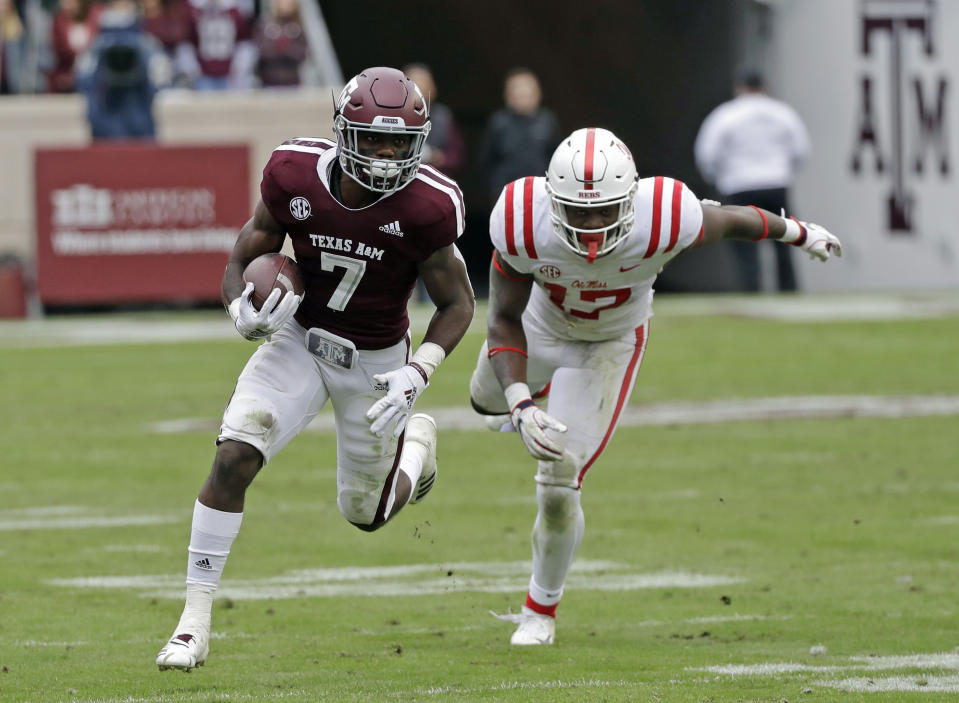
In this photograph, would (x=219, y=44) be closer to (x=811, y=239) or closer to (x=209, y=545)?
(x=811, y=239)

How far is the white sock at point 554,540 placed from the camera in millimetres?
5984

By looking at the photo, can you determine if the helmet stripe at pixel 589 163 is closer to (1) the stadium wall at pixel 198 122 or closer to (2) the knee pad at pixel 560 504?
(2) the knee pad at pixel 560 504

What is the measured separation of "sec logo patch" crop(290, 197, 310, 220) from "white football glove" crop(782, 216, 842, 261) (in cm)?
163

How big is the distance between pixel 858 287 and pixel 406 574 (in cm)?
1372

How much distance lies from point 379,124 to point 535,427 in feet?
3.35

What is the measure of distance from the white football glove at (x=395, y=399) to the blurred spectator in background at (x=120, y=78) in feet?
35.1

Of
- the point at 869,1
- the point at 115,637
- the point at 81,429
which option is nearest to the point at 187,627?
the point at 115,637

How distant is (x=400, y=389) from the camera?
555 cm

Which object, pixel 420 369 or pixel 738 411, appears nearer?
pixel 420 369

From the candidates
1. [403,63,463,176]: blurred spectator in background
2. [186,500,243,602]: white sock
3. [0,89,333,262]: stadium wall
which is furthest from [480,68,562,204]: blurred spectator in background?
[186,500,243,602]: white sock

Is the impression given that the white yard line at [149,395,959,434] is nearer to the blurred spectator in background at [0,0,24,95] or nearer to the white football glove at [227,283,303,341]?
the white football glove at [227,283,303,341]

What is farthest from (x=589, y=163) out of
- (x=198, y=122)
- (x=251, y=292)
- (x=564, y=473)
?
(x=198, y=122)

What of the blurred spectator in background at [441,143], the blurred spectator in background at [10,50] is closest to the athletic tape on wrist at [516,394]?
the blurred spectator in background at [441,143]

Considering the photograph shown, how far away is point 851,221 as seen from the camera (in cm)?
1994
